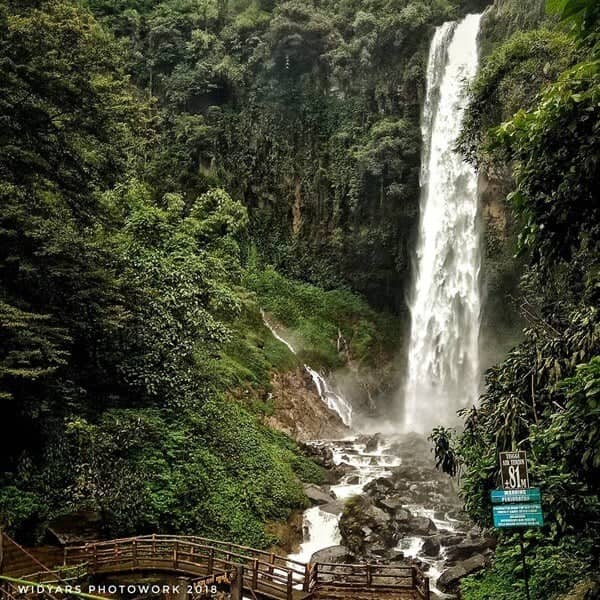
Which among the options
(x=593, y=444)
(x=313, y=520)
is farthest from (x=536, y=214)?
(x=313, y=520)

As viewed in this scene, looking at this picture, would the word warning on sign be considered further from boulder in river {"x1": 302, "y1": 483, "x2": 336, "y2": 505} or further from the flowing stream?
the flowing stream

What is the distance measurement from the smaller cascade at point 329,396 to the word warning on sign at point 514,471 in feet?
60.3

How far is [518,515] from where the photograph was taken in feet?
17.4

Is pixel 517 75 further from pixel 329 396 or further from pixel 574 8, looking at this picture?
pixel 329 396

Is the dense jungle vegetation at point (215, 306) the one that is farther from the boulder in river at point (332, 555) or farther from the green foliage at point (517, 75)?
the boulder in river at point (332, 555)

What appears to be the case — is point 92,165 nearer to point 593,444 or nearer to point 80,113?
point 80,113

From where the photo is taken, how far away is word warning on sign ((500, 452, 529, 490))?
5.46 meters

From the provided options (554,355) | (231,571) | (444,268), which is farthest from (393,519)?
(444,268)

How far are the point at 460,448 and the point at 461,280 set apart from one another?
15675 millimetres

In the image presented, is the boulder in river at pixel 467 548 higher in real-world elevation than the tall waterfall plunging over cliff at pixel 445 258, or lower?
lower

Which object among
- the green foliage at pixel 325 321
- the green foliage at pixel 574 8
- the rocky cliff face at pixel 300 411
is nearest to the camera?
the green foliage at pixel 574 8

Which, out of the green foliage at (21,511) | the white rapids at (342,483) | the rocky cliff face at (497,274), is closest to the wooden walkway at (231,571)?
the green foliage at (21,511)

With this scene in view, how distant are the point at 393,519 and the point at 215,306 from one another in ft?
23.5

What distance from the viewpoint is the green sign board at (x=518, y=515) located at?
17.2 ft
